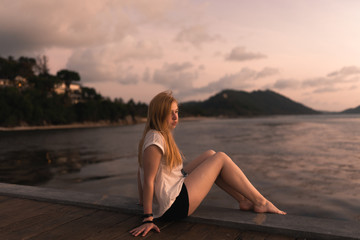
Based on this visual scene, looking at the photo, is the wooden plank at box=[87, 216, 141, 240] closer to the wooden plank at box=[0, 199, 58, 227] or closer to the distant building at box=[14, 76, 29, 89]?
the wooden plank at box=[0, 199, 58, 227]

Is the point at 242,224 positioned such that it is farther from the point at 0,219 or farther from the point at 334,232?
the point at 0,219

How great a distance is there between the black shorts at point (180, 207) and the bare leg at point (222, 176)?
8 centimetres

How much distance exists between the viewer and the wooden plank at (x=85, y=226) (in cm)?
248

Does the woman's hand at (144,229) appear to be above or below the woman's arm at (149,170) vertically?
below

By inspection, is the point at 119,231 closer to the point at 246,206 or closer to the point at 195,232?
the point at 195,232

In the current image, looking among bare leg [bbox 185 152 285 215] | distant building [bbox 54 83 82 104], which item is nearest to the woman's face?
bare leg [bbox 185 152 285 215]

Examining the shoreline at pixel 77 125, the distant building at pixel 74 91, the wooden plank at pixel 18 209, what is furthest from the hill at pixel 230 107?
the wooden plank at pixel 18 209

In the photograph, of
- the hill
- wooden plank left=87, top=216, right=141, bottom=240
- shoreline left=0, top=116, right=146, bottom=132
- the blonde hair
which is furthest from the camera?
the hill

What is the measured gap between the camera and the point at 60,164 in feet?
41.3

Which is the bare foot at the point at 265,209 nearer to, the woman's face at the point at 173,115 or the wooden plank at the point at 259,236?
the wooden plank at the point at 259,236

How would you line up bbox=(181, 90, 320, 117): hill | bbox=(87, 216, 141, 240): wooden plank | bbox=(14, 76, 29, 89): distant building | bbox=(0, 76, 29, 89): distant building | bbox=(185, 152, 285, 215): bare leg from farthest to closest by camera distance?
1. bbox=(181, 90, 320, 117): hill
2. bbox=(0, 76, 29, 89): distant building
3. bbox=(14, 76, 29, 89): distant building
4. bbox=(185, 152, 285, 215): bare leg
5. bbox=(87, 216, 141, 240): wooden plank

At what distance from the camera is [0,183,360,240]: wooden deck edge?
2.30 m

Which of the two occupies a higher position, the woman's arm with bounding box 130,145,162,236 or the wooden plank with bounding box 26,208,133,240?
the woman's arm with bounding box 130,145,162,236

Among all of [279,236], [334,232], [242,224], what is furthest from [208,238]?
[334,232]
